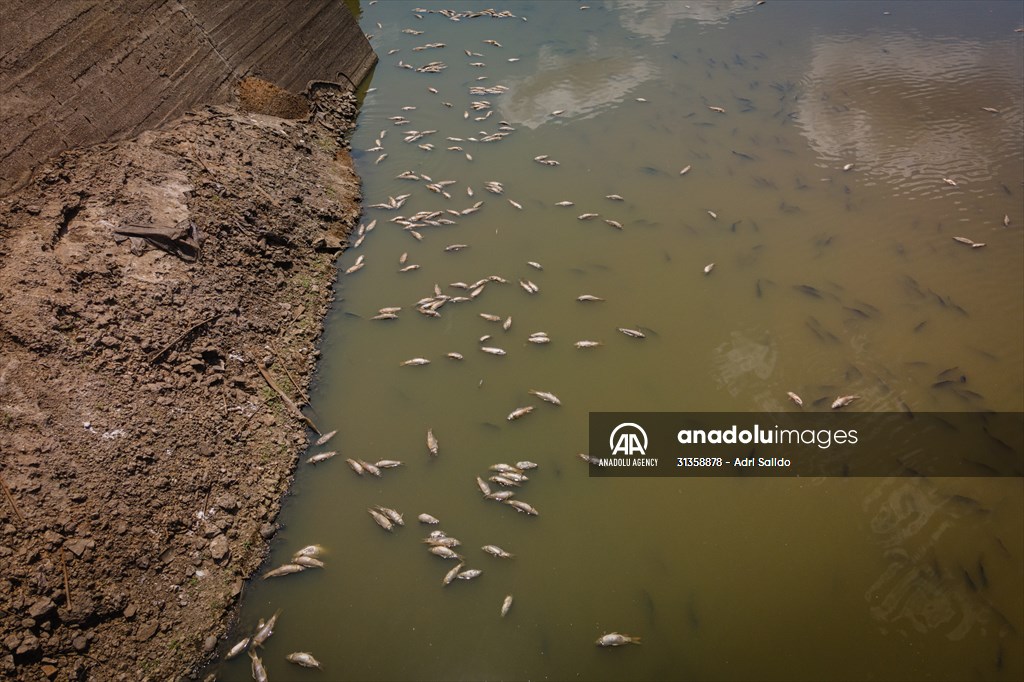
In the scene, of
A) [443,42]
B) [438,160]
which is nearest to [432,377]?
[438,160]

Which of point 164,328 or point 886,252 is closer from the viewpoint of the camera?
point 164,328

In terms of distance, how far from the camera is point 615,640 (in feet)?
16.1

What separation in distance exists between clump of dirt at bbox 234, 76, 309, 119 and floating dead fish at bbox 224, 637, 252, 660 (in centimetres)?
829

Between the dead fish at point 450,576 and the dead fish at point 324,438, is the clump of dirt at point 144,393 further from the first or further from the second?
the dead fish at point 450,576

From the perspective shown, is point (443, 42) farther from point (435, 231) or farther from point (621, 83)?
point (435, 231)

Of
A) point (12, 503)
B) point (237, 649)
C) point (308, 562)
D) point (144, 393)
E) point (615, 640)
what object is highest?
point (144, 393)

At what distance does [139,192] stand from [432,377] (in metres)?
4.31

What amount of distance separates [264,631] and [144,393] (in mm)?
2673

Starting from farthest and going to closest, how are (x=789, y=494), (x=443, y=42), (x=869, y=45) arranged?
(x=443, y=42), (x=869, y=45), (x=789, y=494)

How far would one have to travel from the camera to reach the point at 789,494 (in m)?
5.80

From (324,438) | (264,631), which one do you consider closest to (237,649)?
(264,631)

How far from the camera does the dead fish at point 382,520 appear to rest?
576cm

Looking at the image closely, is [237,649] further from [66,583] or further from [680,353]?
[680,353]

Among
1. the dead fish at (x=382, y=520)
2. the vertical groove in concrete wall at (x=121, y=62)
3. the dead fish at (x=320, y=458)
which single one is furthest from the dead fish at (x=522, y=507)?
the vertical groove in concrete wall at (x=121, y=62)
